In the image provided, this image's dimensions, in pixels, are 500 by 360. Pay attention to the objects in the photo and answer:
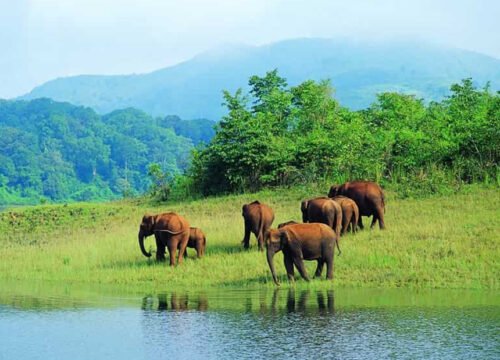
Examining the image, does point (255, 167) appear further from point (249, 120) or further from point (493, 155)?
point (493, 155)

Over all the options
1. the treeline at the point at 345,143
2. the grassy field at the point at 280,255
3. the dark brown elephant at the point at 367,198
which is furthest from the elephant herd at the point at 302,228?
the treeline at the point at 345,143

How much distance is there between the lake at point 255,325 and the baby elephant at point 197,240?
12.3 feet

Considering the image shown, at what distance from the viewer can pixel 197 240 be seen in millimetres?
24766

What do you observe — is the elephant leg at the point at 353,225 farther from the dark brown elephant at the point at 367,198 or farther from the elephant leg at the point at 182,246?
the elephant leg at the point at 182,246

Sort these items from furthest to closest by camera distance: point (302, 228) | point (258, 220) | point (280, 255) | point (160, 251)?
point (160, 251), point (258, 220), point (280, 255), point (302, 228)

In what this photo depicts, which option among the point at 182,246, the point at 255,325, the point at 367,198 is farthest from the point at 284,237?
the point at 367,198

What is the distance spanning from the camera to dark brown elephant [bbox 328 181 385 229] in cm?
2581

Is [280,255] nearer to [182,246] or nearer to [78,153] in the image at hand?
[182,246]

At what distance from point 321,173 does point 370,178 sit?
260 cm

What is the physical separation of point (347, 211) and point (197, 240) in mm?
4208

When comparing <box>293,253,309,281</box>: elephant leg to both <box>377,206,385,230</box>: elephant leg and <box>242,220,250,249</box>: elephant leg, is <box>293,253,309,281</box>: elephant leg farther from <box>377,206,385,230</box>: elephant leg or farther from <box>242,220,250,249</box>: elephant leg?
<box>377,206,385,230</box>: elephant leg

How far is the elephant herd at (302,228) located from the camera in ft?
67.9

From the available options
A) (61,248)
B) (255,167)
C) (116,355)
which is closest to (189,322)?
(116,355)

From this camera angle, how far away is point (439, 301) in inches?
729
